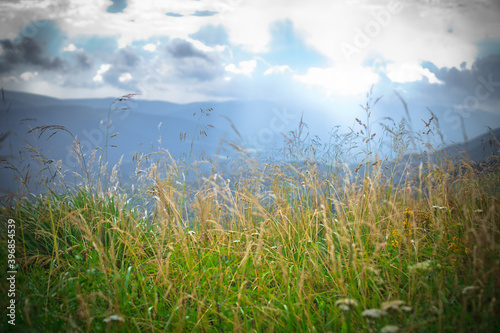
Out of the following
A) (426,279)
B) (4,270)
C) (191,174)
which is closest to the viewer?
(426,279)

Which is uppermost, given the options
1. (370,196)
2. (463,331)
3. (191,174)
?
(191,174)

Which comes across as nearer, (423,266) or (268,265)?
(423,266)

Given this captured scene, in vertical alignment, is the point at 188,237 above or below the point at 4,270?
above

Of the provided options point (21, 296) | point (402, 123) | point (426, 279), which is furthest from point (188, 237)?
point (402, 123)

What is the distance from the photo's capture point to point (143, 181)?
4809mm

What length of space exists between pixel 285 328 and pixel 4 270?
2.68 m

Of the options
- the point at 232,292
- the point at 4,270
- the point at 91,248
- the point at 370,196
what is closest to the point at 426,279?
the point at 370,196

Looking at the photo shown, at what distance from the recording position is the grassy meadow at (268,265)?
2113 mm

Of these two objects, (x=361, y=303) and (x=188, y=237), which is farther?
(x=188, y=237)

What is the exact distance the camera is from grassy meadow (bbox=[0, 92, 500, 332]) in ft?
6.93

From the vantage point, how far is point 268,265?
2.94 m

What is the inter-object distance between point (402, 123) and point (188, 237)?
2.97m

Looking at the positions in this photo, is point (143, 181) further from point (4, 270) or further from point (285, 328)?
point (285, 328)

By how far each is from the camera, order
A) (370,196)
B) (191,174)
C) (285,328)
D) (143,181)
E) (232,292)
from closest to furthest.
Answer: (285,328) → (232,292) → (370,196) → (191,174) → (143,181)
